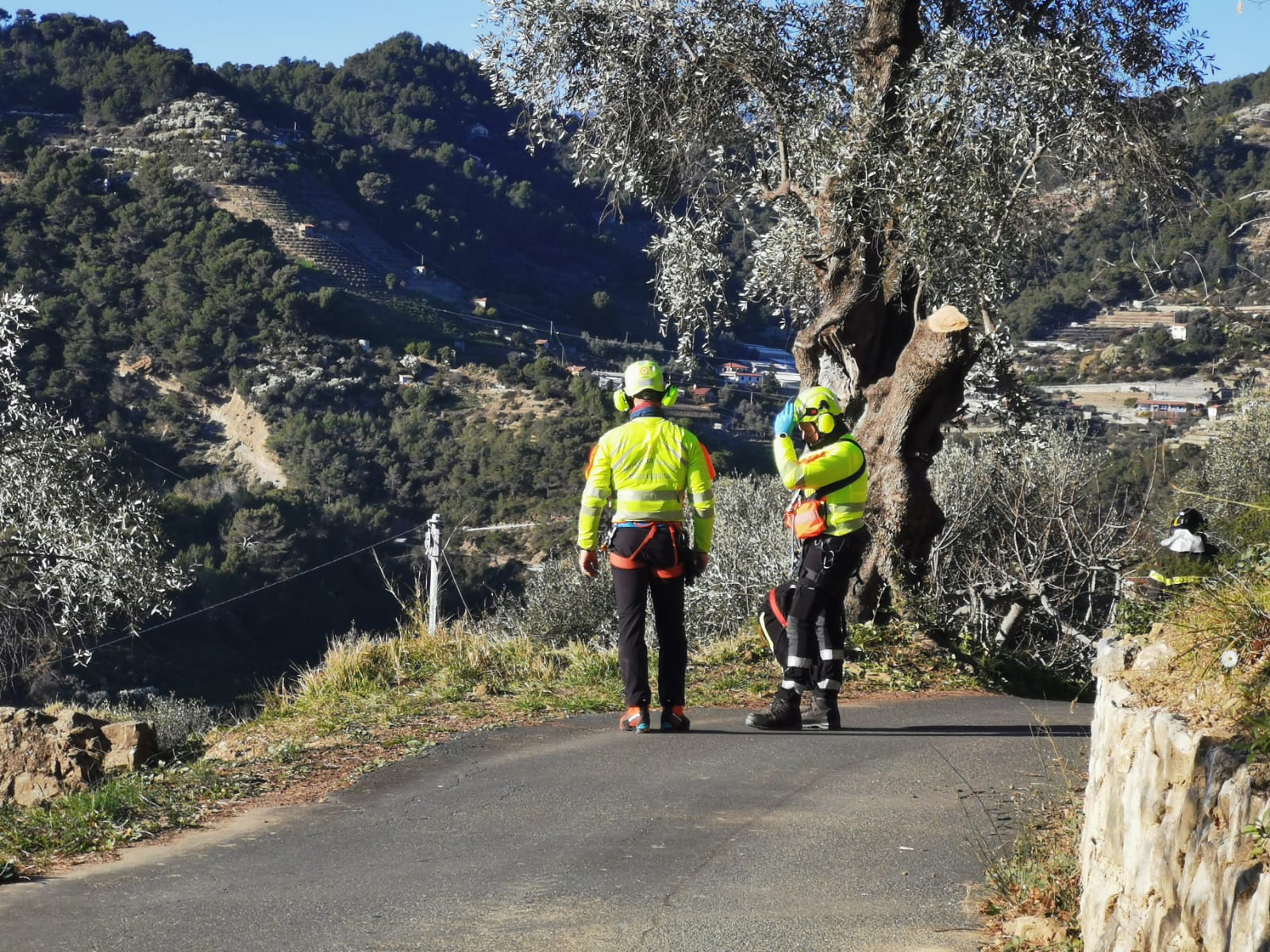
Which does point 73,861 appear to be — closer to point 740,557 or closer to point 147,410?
point 740,557

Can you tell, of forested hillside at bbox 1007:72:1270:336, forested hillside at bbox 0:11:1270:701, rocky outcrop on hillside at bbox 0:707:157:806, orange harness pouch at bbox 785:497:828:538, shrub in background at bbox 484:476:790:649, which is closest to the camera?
rocky outcrop on hillside at bbox 0:707:157:806

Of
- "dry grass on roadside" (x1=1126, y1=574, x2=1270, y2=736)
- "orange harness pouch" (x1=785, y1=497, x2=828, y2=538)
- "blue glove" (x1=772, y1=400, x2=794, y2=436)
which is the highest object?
"blue glove" (x1=772, y1=400, x2=794, y2=436)

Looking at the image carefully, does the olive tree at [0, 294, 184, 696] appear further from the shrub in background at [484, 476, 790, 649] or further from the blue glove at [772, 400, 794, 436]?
the blue glove at [772, 400, 794, 436]

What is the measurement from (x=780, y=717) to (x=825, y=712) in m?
0.27

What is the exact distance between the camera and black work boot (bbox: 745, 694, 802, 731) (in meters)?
7.97

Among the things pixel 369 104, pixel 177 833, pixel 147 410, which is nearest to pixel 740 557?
pixel 177 833

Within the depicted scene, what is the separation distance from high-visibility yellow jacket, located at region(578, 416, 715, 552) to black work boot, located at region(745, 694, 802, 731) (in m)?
1.01

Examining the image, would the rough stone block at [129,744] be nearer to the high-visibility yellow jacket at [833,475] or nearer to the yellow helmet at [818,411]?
the high-visibility yellow jacket at [833,475]

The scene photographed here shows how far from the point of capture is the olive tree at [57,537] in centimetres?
2030

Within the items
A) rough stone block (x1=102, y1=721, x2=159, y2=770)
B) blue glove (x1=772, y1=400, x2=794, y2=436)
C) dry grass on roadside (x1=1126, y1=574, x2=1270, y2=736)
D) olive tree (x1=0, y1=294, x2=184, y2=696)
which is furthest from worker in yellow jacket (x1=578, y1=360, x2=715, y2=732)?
olive tree (x1=0, y1=294, x2=184, y2=696)

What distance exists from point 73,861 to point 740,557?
15.1 m

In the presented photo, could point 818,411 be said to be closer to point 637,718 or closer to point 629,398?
point 629,398

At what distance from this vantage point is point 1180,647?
4531 mm

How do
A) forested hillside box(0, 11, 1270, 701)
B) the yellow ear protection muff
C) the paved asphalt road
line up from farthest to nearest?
forested hillside box(0, 11, 1270, 701) < the yellow ear protection muff < the paved asphalt road
